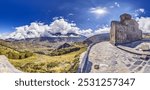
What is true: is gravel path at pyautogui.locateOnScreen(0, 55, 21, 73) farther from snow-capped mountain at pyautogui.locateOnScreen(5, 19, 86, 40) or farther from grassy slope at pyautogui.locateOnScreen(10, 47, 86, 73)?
snow-capped mountain at pyautogui.locateOnScreen(5, 19, 86, 40)

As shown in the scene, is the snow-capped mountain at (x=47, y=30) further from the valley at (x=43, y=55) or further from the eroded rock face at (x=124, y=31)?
the eroded rock face at (x=124, y=31)

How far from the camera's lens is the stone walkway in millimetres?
7016

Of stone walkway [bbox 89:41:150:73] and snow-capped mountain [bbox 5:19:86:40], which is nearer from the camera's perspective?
stone walkway [bbox 89:41:150:73]

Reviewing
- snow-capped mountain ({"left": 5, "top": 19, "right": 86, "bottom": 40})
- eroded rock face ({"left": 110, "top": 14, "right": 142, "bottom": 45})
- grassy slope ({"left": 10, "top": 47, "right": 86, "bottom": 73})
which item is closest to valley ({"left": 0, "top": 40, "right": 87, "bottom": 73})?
grassy slope ({"left": 10, "top": 47, "right": 86, "bottom": 73})

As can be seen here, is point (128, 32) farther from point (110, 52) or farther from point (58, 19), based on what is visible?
point (58, 19)

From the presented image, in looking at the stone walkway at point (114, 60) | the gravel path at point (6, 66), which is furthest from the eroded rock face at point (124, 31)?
the gravel path at point (6, 66)

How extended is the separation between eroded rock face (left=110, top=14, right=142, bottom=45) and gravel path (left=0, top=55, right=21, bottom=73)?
163cm

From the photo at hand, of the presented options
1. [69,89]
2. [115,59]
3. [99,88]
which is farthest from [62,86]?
[115,59]

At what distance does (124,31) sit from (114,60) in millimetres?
490

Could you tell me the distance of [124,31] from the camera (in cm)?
713

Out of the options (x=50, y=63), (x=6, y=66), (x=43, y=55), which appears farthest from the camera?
(x=43, y=55)

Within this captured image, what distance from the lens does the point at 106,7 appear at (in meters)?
7.18

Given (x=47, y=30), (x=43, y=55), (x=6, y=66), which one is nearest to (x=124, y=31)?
(x=47, y=30)

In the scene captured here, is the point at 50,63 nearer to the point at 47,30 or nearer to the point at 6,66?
the point at 47,30
